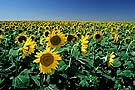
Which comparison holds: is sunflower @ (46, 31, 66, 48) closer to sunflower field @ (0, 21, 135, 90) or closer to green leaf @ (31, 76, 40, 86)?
sunflower field @ (0, 21, 135, 90)

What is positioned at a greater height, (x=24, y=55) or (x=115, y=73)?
(x=24, y=55)

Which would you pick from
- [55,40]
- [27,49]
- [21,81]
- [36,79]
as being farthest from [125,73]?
[21,81]

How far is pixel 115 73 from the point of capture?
700 centimetres

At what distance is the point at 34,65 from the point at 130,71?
6.99 ft

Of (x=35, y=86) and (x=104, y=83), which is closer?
(x=35, y=86)

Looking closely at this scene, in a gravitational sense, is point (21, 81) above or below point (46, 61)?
below

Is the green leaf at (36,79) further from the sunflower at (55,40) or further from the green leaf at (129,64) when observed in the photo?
the green leaf at (129,64)

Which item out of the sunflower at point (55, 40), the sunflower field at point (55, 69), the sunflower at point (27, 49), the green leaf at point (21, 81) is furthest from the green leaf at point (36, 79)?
the sunflower at point (55, 40)

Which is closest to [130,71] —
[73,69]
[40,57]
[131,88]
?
[131,88]

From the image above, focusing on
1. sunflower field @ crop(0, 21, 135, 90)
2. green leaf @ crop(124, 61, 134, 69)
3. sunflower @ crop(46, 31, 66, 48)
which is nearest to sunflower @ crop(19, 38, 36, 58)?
sunflower field @ crop(0, 21, 135, 90)

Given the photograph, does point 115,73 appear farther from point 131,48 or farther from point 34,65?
point 34,65

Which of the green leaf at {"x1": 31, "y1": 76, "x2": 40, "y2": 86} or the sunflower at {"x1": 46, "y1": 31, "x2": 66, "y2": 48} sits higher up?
the sunflower at {"x1": 46, "y1": 31, "x2": 66, "y2": 48}

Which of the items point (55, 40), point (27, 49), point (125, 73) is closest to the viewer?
point (27, 49)

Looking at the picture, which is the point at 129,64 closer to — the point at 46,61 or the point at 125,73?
the point at 125,73
